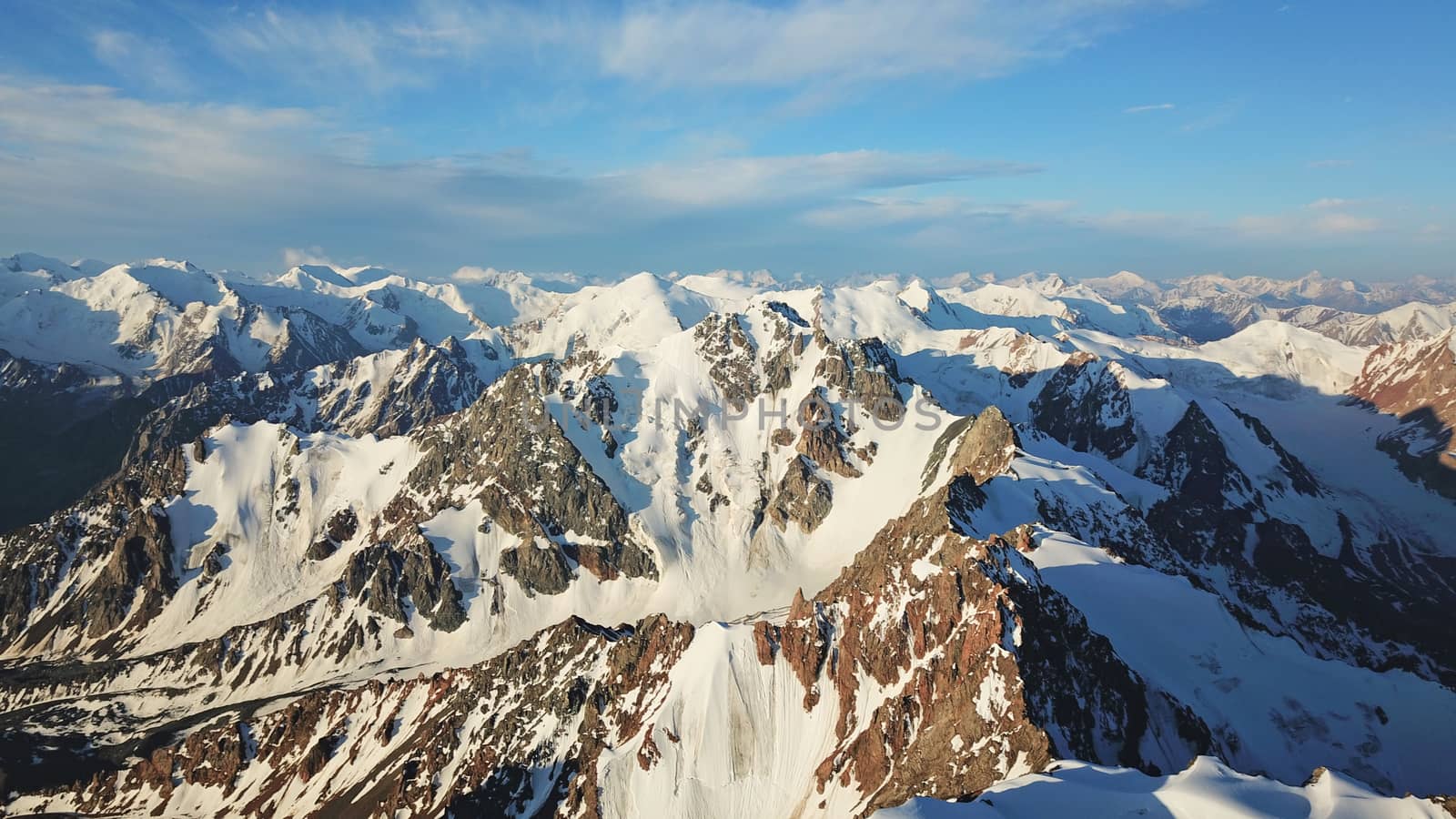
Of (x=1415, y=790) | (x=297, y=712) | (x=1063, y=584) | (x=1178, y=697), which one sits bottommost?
(x=297, y=712)

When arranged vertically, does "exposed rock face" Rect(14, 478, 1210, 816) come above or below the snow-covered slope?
below

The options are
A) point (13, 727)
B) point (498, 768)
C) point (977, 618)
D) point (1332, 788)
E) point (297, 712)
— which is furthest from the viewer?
point (13, 727)

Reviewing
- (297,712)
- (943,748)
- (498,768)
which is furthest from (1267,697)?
(297,712)

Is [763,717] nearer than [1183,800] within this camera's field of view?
No

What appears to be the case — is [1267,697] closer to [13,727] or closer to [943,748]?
[943,748]

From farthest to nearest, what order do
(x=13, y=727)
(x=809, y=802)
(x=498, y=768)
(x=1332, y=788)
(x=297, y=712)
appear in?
1. (x=13, y=727)
2. (x=297, y=712)
3. (x=498, y=768)
4. (x=809, y=802)
5. (x=1332, y=788)

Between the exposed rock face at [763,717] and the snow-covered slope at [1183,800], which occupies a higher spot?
the snow-covered slope at [1183,800]

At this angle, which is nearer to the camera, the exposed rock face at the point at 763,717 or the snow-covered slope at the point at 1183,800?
the snow-covered slope at the point at 1183,800

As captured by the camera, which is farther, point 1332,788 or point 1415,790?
point 1415,790

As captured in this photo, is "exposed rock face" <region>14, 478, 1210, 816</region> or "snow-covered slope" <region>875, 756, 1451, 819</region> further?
"exposed rock face" <region>14, 478, 1210, 816</region>

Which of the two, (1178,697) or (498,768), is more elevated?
(1178,697)

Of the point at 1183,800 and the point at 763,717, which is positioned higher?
the point at 1183,800
